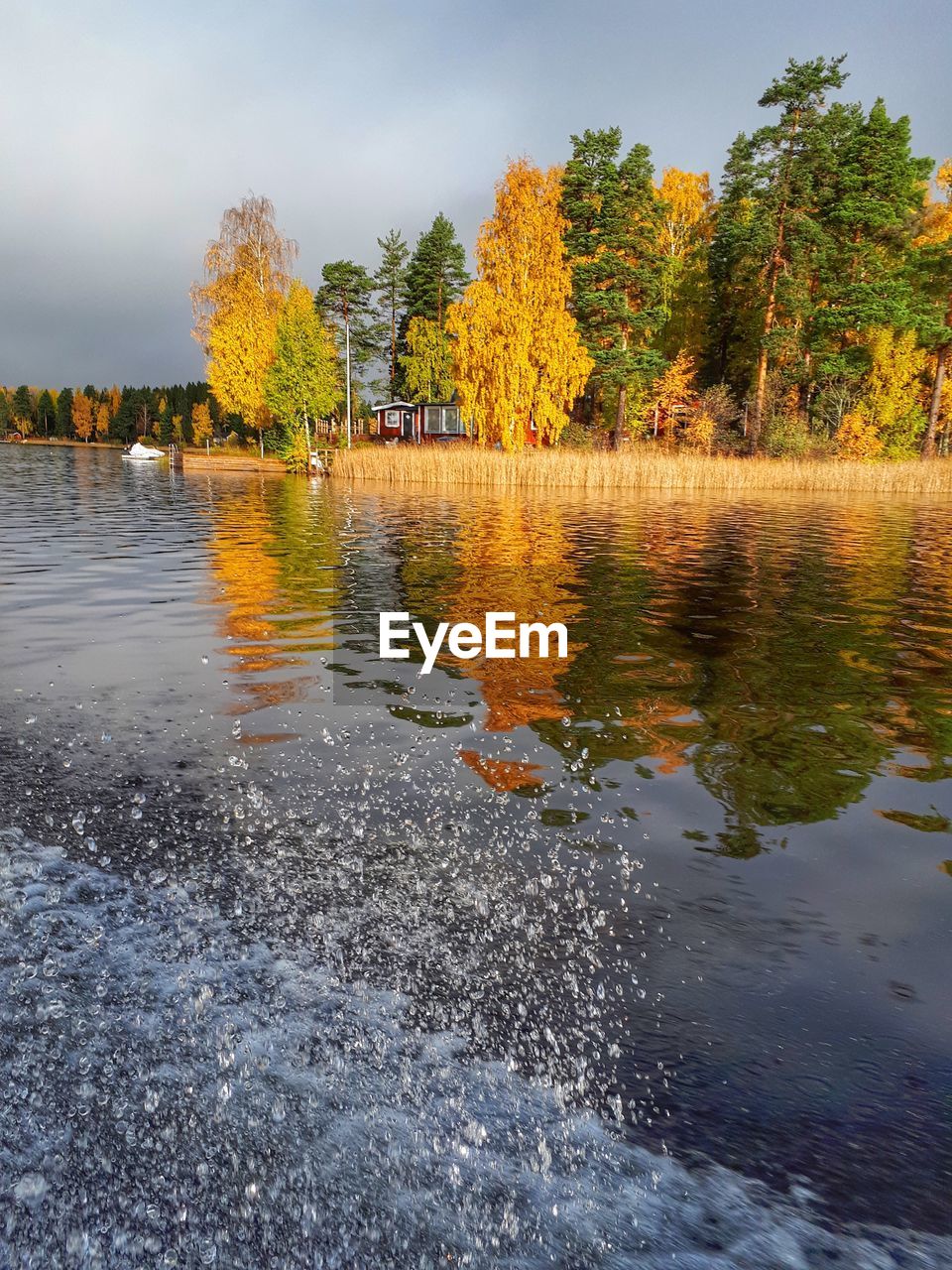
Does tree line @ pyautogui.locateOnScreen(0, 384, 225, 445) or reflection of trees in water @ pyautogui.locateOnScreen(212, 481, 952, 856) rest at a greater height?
tree line @ pyautogui.locateOnScreen(0, 384, 225, 445)

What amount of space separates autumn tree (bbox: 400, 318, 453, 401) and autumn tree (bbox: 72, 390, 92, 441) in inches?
5052

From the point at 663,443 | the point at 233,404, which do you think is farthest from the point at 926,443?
the point at 233,404

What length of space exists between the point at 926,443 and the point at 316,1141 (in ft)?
176

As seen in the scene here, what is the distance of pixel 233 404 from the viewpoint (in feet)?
176

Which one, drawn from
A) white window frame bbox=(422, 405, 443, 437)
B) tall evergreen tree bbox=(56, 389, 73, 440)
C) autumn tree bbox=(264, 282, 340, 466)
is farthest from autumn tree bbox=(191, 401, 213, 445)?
autumn tree bbox=(264, 282, 340, 466)

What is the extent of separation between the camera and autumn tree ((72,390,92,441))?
164 m

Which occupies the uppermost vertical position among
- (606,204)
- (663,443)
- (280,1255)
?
(606,204)

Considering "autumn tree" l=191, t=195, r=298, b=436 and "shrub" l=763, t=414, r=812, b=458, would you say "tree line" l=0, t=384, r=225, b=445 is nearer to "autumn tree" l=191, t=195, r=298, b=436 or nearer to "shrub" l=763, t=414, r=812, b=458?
"autumn tree" l=191, t=195, r=298, b=436

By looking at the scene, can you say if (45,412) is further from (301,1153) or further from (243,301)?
(301,1153)

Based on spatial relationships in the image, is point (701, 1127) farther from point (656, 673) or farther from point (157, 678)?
point (157, 678)

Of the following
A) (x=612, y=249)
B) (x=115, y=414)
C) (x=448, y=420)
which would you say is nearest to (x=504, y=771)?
(x=612, y=249)

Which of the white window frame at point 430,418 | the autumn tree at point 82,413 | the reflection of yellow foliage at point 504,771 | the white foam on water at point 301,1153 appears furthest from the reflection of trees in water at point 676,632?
the autumn tree at point 82,413

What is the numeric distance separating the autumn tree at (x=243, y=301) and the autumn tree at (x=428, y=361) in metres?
12.3

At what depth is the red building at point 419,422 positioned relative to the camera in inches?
2354
